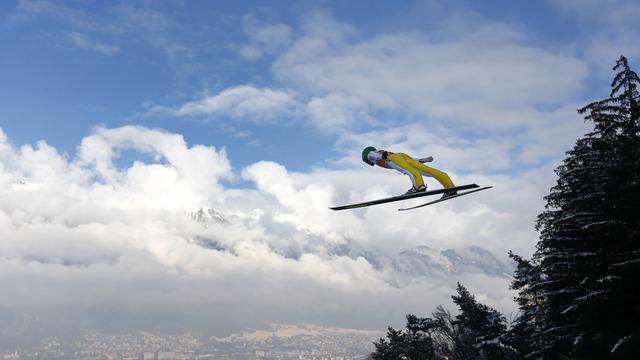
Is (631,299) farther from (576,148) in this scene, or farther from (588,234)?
(576,148)

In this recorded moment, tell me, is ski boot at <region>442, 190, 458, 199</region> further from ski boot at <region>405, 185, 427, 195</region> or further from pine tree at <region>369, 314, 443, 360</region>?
pine tree at <region>369, 314, 443, 360</region>

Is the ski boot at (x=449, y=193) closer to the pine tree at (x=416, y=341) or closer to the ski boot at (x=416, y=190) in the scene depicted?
the ski boot at (x=416, y=190)

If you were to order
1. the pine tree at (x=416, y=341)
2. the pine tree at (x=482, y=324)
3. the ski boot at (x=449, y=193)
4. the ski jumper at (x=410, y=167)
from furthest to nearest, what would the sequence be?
the pine tree at (x=416, y=341) → the pine tree at (x=482, y=324) → the ski boot at (x=449, y=193) → the ski jumper at (x=410, y=167)

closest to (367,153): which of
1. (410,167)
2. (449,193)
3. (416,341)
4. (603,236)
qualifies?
(410,167)

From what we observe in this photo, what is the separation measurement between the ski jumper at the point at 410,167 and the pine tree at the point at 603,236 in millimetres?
9114

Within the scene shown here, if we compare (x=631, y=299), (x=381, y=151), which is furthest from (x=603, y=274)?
(x=381, y=151)

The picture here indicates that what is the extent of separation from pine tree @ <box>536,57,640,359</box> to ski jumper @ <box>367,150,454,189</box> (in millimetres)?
9114

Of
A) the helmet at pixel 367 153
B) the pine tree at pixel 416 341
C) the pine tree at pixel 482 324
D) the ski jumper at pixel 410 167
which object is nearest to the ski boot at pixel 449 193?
the ski jumper at pixel 410 167

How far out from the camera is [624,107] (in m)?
19.8

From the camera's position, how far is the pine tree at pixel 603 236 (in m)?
18.6

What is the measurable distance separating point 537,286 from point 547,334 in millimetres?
5443

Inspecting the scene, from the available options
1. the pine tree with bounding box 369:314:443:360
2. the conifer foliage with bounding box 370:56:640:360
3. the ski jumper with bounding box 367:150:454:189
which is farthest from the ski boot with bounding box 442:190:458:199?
the pine tree with bounding box 369:314:443:360

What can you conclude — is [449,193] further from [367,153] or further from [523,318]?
[523,318]

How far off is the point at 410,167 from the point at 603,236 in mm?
12868
